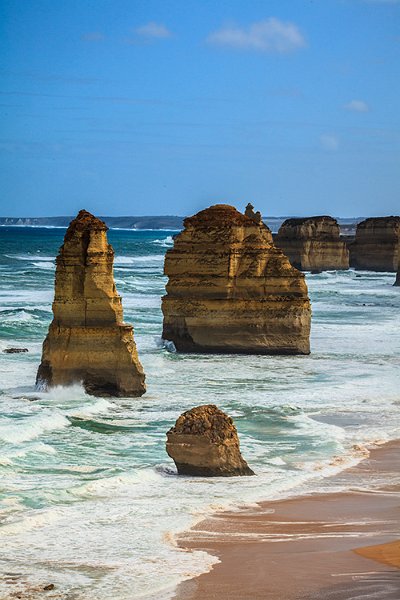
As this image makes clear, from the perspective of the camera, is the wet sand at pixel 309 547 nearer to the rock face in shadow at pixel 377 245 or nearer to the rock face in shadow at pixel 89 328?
the rock face in shadow at pixel 89 328

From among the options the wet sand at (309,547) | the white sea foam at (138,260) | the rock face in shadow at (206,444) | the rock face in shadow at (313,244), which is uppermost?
the rock face in shadow at (313,244)

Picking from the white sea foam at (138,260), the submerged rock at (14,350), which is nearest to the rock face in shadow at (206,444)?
the submerged rock at (14,350)

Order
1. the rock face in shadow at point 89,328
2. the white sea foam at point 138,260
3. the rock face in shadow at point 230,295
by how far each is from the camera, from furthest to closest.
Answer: the white sea foam at point 138,260 → the rock face in shadow at point 230,295 → the rock face in shadow at point 89,328

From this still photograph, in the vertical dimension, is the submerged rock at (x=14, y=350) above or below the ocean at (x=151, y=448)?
above

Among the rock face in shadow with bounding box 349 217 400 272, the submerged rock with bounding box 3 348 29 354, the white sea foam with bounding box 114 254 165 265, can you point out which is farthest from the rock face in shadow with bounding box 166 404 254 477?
the white sea foam with bounding box 114 254 165 265

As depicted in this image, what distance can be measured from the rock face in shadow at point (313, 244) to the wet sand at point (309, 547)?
2938 inches

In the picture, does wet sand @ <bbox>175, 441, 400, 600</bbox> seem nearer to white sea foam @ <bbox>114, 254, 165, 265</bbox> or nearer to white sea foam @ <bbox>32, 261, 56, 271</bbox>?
white sea foam @ <bbox>32, 261, 56, 271</bbox>

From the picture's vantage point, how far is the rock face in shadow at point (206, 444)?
18391 millimetres

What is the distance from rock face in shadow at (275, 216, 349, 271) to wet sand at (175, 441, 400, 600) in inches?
2938

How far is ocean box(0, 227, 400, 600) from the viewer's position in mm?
14062

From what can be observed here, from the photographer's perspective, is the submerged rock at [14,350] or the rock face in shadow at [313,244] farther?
the rock face in shadow at [313,244]

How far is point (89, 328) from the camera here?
26719 mm

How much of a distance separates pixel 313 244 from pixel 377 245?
26.2ft

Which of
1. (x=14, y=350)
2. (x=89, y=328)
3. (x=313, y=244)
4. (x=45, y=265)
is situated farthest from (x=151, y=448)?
(x=45, y=265)
